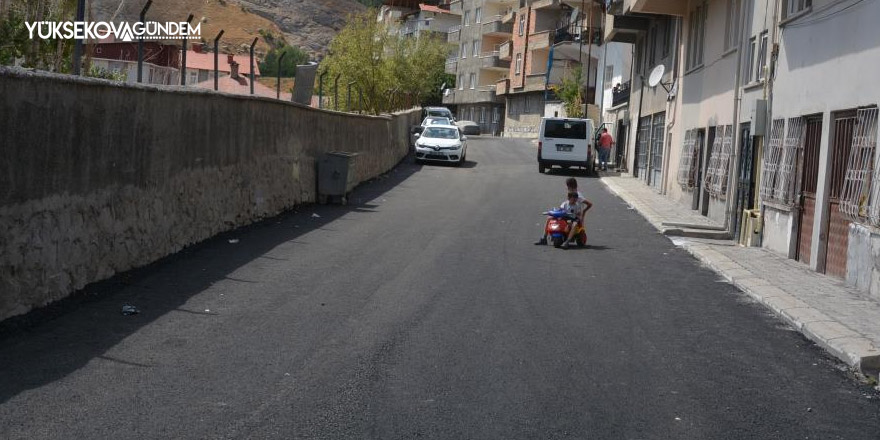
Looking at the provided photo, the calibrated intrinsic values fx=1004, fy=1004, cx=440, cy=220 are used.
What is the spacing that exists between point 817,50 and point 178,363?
11586 millimetres

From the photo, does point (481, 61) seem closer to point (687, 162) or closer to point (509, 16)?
point (509, 16)

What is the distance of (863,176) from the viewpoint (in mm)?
12594

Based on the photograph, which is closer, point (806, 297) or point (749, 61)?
point (806, 297)

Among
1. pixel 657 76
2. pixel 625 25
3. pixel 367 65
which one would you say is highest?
pixel 625 25

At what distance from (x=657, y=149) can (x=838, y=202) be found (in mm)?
19545

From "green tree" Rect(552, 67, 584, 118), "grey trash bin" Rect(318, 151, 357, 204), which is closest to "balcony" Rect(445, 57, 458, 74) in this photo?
"green tree" Rect(552, 67, 584, 118)

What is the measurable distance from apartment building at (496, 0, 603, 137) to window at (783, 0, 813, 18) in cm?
4358

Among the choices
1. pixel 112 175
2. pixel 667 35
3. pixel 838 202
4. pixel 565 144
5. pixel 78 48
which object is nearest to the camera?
pixel 78 48

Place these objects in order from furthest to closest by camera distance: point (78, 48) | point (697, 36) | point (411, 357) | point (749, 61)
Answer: point (697, 36), point (749, 61), point (78, 48), point (411, 357)

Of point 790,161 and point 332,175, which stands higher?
point 790,161

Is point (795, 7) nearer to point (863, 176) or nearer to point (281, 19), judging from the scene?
point (863, 176)

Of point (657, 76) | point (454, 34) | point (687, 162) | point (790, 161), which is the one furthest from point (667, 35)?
point (454, 34)

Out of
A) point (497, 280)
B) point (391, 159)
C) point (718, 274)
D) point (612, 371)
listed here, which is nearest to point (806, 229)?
point (718, 274)

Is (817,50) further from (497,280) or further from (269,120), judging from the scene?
(269,120)
